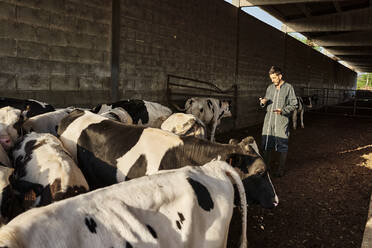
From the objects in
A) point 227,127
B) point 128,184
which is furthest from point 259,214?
point 227,127

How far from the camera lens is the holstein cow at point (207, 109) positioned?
28.4ft

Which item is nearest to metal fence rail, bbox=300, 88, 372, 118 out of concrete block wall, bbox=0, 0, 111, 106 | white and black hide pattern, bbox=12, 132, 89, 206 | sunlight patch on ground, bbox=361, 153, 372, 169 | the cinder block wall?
the cinder block wall

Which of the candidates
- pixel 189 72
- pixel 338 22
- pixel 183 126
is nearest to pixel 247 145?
→ pixel 183 126

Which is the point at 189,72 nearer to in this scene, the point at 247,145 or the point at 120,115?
the point at 120,115

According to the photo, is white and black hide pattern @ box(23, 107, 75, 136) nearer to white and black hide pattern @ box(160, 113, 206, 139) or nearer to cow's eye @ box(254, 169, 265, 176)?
white and black hide pattern @ box(160, 113, 206, 139)

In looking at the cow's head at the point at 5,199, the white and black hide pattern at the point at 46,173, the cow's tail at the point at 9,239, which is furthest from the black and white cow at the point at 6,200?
the cow's tail at the point at 9,239

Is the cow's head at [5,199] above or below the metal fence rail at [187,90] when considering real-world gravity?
below

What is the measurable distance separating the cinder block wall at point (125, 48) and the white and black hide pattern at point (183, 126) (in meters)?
2.13

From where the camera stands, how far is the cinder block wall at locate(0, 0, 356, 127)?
5141 mm

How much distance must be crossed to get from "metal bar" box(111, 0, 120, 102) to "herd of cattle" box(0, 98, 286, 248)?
2.41m

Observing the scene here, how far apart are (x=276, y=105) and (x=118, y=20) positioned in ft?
11.9

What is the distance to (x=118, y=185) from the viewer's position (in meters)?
1.75

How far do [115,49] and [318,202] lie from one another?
4.75 m

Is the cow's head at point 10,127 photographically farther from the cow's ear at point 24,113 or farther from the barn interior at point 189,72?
the barn interior at point 189,72
